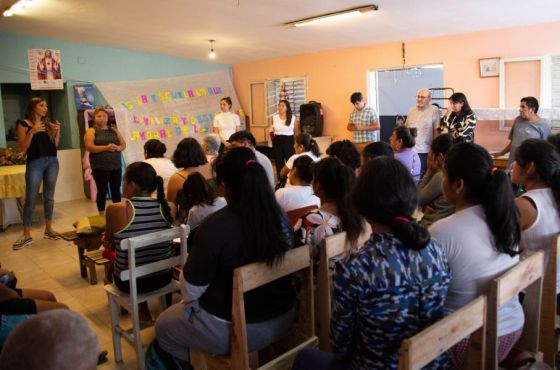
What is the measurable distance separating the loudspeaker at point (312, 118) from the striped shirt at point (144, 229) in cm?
538

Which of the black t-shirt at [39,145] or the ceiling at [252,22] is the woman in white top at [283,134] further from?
the black t-shirt at [39,145]

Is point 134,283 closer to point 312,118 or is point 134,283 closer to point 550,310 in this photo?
point 550,310

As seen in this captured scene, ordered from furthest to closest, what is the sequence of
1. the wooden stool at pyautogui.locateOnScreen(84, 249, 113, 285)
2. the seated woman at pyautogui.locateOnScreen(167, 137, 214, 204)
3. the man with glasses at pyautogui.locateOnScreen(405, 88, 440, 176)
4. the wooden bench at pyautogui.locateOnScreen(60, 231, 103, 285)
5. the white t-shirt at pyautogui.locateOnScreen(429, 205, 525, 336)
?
the man with glasses at pyautogui.locateOnScreen(405, 88, 440, 176)
the wooden bench at pyautogui.locateOnScreen(60, 231, 103, 285)
the seated woman at pyautogui.locateOnScreen(167, 137, 214, 204)
the wooden stool at pyautogui.locateOnScreen(84, 249, 113, 285)
the white t-shirt at pyautogui.locateOnScreen(429, 205, 525, 336)

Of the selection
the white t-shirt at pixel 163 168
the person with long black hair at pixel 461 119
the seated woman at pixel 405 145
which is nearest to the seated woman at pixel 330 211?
the seated woman at pixel 405 145

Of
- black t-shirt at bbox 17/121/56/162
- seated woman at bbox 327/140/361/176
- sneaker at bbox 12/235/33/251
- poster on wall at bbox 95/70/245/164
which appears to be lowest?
sneaker at bbox 12/235/33/251

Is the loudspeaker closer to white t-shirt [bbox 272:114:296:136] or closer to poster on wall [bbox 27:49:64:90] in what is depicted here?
white t-shirt [bbox 272:114:296:136]

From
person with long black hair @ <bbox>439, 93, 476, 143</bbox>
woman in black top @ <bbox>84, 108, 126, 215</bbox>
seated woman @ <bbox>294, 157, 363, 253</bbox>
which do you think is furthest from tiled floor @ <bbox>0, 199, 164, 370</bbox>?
person with long black hair @ <bbox>439, 93, 476, 143</bbox>

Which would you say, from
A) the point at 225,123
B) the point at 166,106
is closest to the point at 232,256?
the point at 225,123

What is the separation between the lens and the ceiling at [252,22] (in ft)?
17.6

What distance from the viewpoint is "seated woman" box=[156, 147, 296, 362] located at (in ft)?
5.90

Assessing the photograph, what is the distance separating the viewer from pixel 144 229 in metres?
2.80

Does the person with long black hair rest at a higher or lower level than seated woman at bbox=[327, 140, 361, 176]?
higher

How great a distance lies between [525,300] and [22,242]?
16.0ft

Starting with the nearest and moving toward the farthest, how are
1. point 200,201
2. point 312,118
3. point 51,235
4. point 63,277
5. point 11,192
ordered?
point 200,201 < point 63,277 < point 51,235 < point 11,192 < point 312,118
